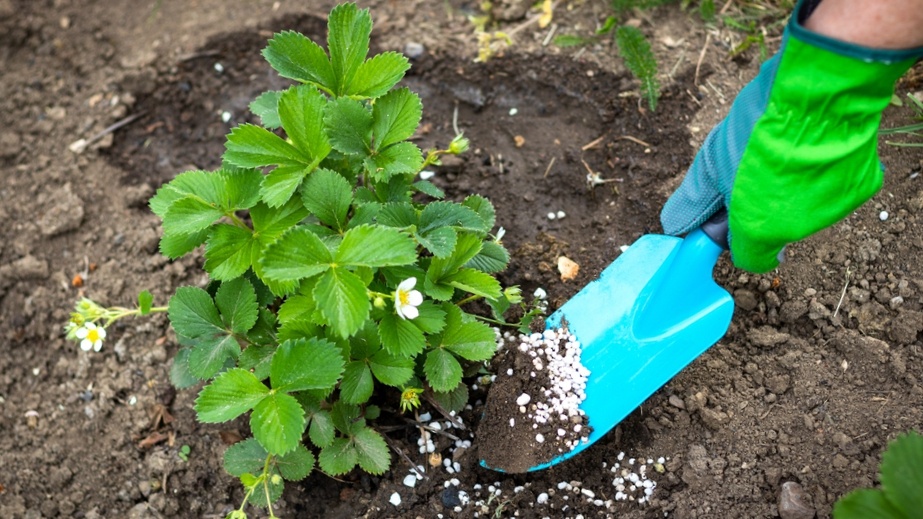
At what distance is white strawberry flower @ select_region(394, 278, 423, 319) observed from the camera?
1395 millimetres

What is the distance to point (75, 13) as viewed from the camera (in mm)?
2701

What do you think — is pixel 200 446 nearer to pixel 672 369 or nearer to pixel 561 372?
pixel 561 372

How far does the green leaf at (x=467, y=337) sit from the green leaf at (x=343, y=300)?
0.30m

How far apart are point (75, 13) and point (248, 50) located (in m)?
0.71

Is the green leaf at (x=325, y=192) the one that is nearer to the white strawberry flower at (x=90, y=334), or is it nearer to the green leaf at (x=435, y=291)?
the green leaf at (x=435, y=291)

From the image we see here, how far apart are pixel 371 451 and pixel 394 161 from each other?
618 millimetres

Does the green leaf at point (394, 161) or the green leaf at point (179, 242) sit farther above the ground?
the green leaf at point (394, 161)

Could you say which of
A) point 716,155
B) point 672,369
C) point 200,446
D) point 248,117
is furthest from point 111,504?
point 716,155

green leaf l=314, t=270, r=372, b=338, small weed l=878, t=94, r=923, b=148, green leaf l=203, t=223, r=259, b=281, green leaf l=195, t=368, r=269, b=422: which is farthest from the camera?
small weed l=878, t=94, r=923, b=148

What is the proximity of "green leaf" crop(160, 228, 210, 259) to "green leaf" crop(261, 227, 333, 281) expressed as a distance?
12.3 inches

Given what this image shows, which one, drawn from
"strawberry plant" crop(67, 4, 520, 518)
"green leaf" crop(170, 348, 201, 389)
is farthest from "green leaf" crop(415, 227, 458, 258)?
"green leaf" crop(170, 348, 201, 389)

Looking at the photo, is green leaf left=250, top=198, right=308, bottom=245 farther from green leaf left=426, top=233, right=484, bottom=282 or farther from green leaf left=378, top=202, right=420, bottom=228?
green leaf left=426, top=233, right=484, bottom=282

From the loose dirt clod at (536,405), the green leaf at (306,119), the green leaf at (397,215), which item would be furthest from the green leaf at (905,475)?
the green leaf at (306,119)

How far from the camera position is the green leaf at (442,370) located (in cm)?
157
